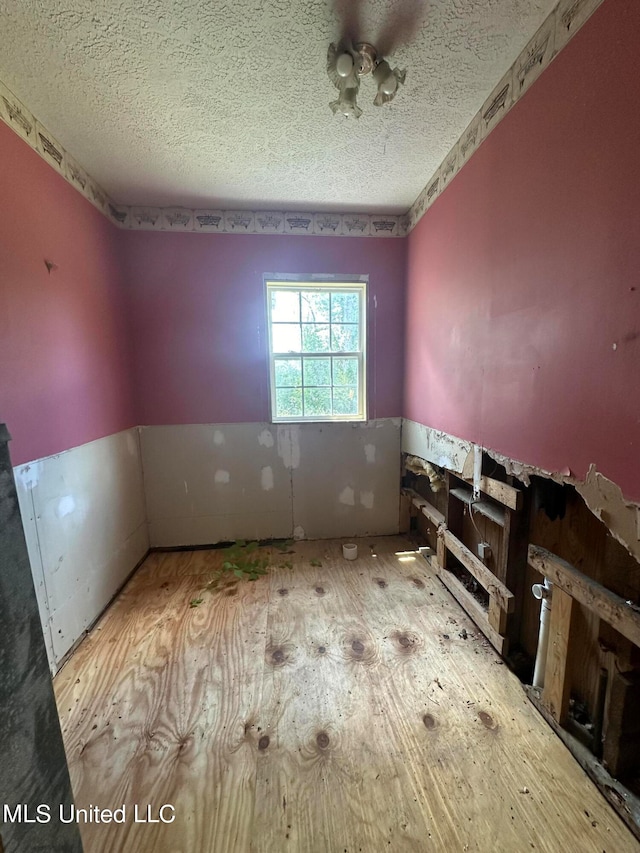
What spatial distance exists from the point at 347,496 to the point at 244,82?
2.77 meters

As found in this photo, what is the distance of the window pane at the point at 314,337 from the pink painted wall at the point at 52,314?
4.86ft

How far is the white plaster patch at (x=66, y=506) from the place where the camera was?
69.8 inches

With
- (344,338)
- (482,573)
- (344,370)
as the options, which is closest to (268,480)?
(344,370)

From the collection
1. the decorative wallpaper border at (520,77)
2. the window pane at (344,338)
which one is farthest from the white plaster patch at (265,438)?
the decorative wallpaper border at (520,77)

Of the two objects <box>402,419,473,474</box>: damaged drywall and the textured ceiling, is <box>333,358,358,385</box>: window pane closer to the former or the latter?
<box>402,419,473,474</box>: damaged drywall

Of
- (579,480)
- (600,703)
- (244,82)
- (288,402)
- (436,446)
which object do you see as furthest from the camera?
(288,402)

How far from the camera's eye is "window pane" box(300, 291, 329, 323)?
2.88 m

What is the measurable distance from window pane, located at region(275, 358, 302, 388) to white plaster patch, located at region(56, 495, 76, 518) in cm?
169

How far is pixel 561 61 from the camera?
1.17 m

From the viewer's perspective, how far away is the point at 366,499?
306cm

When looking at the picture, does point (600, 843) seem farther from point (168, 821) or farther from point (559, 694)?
point (168, 821)

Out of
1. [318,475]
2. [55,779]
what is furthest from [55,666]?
[318,475]

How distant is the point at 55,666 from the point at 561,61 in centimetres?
343

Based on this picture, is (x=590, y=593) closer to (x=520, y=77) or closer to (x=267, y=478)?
(x=520, y=77)
